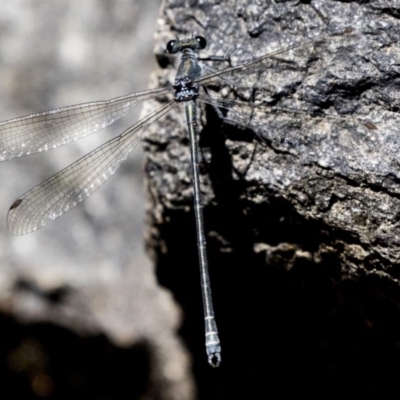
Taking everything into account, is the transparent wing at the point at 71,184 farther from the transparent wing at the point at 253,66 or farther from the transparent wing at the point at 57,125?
the transparent wing at the point at 253,66

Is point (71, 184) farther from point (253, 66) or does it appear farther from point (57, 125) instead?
point (253, 66)

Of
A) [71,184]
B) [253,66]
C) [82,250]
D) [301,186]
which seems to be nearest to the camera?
[301,186]

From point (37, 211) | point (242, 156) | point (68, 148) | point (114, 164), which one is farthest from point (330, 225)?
point (68, 148)

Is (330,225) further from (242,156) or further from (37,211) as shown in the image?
(37,211)

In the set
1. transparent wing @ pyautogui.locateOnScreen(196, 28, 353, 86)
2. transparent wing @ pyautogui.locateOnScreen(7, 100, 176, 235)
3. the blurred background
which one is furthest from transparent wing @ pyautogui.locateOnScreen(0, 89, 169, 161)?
the blurred background

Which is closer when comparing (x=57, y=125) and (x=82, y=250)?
(x=57, y=125)

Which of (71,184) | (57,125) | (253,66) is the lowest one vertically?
(71,184)

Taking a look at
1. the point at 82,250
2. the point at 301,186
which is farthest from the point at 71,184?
the point at 301,186
